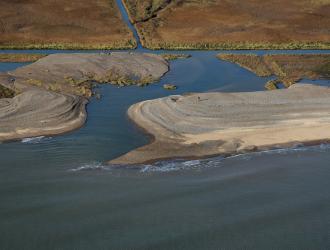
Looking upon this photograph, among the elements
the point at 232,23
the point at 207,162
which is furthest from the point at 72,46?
→ the point at 207,162

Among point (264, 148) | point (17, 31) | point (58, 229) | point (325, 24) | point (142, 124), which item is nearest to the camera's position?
point (58, 229)

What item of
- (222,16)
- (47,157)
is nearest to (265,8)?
(222,16)

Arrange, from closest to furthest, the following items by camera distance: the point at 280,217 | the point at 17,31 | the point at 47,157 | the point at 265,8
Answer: the point at 280,217, the point at 47,157, the point at 17,31, the point at 265,8

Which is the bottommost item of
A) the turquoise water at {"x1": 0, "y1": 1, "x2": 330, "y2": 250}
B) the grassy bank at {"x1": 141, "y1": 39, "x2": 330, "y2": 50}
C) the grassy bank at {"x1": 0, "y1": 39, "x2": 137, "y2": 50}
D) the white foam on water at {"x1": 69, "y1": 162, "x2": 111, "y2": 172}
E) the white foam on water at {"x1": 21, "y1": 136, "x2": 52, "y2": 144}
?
the turquoise water at {"x1": 0, "y1": 1, "x2": 330, "y2": 250}

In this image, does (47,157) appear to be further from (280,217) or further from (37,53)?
(37,53)

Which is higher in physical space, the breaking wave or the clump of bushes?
the clump of bushes

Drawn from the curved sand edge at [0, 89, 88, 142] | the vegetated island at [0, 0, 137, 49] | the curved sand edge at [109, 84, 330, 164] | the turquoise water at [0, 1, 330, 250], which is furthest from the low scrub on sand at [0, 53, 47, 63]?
the turquoise water at [0, 1, 330, 250]

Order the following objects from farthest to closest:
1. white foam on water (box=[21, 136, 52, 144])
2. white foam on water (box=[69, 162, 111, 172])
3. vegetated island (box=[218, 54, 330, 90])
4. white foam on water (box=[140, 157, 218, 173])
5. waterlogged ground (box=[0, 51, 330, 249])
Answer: vegetated island (box=[218, 54, 330, 90])
white foam on water (box=[21, 136, 52, 144])
white foam on water (box=[140, 157, 218, 173])
white foam on water (box=[69, 162, 111, 172])
waterlogged ground (box=[0, 51, 330, 249])

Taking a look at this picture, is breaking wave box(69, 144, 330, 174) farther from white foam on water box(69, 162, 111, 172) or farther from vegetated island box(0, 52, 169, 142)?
vegetated island box(0, 52, 169, 142)
